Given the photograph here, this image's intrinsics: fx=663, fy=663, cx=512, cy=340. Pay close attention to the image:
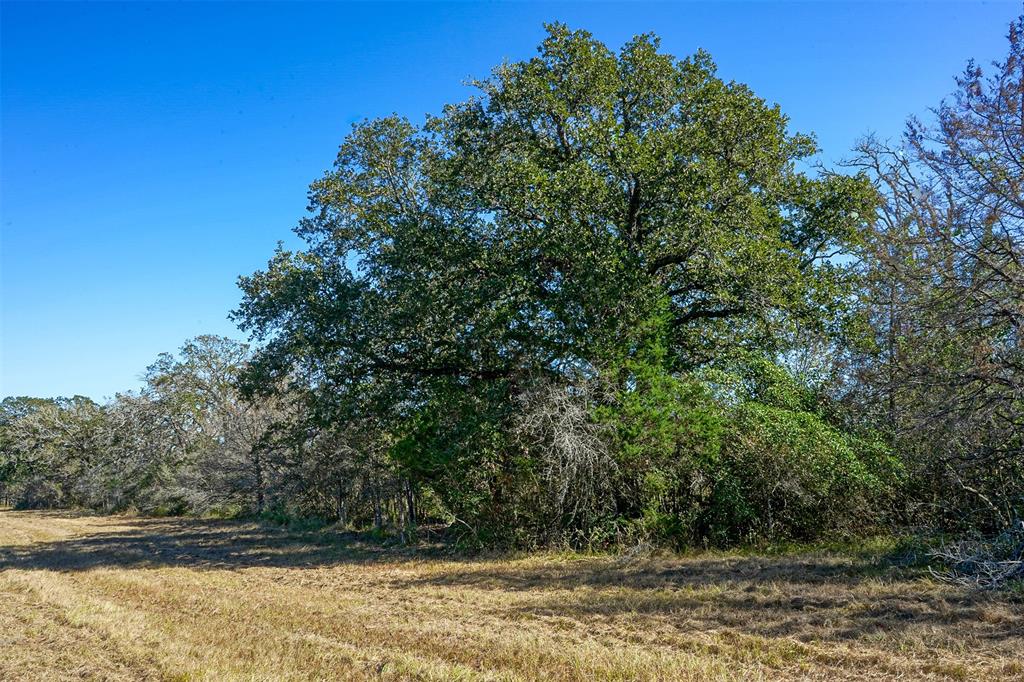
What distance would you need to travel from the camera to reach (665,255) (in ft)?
49.9

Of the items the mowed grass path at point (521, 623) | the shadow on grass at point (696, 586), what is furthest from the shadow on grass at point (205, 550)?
the mowed grass path at point (521, 623)

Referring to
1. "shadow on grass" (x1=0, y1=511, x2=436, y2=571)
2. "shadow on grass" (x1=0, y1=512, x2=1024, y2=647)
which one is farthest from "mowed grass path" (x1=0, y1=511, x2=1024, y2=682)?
"shadow on grass" (x1=0, y1=511, x2=436, y2=571)

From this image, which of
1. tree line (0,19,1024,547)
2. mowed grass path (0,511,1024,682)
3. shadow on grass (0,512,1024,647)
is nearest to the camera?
mowed grass path (0,511,1024,682)

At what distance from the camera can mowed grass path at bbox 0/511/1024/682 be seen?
6230 millimetres

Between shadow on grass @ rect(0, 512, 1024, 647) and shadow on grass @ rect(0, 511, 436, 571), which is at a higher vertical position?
shadow on grass @ rect(0, 512, 1024, 647)

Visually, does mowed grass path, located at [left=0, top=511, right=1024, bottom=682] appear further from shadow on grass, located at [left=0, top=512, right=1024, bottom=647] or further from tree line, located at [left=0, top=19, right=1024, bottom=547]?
tree line, located at [left=0, top=19, right=1024, bottom=547]

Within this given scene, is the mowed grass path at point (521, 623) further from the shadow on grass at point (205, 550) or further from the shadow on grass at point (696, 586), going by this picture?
the shadow on grass at point (205, 550)

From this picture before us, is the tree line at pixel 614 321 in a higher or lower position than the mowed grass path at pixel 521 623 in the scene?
higher

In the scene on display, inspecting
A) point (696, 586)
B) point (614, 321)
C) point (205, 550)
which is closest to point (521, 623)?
Result: point (696, 586)

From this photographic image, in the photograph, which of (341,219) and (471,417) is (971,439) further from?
(341,219)

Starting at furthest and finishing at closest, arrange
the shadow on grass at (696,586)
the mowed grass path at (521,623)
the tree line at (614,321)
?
the tree line at (614,321)
the shadow on grass at (696,586)
the mowed grass path at (521,623)

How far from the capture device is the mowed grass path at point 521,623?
6.23 metres

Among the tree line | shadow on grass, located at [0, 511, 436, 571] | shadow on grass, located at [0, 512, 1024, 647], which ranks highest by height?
the tree line

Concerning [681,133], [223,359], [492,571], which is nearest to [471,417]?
[492,571]
